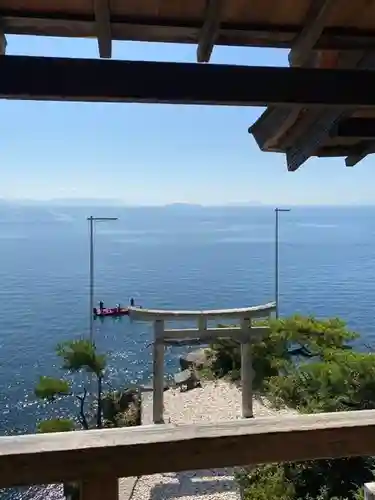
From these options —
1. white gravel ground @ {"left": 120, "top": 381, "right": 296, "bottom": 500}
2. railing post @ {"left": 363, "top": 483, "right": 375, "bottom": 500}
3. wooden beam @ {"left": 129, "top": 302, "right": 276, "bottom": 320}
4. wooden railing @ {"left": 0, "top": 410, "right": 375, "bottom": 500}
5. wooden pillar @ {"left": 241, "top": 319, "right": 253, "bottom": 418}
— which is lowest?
white gravel ground @ {"left": 120, "top": 381, "right": 296, "bottom": 500}

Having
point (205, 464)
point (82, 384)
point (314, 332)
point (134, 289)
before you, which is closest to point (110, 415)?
point (82, 384)

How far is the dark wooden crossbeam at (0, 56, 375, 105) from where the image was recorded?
4.09ft

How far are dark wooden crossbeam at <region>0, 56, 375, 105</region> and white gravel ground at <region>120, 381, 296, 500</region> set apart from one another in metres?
2.09

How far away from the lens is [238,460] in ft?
3.62

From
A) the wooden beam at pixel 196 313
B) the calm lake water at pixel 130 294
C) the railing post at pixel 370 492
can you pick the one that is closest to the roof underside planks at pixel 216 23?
the railing post at pixel 370 492

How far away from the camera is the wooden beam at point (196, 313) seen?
23.4 feet

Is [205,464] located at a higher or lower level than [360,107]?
lower

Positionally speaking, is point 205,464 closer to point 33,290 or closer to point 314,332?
point 314,332

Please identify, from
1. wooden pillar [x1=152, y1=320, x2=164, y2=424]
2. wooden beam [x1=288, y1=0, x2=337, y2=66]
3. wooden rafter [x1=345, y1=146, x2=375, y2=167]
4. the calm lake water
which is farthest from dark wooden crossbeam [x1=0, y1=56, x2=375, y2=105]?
the calm lake water

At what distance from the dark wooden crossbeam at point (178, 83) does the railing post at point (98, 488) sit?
83 centimetres

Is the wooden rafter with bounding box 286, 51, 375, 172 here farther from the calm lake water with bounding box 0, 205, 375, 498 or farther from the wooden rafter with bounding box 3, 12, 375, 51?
the calm lake water with bounding box 0, 205, 375, 498

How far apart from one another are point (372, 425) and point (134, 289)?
34.0 m

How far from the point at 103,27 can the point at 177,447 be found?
3.06 feet

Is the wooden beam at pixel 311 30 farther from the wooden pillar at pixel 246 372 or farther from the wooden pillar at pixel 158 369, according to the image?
the wooden pillar at pixel 246 372
